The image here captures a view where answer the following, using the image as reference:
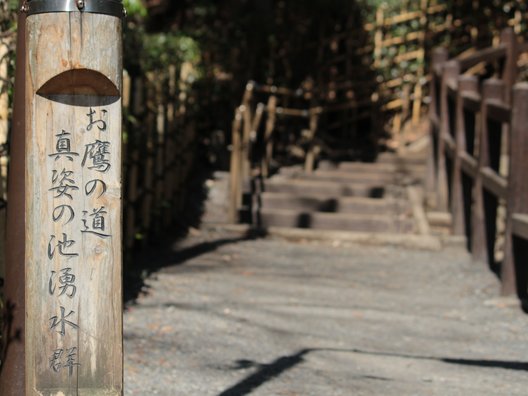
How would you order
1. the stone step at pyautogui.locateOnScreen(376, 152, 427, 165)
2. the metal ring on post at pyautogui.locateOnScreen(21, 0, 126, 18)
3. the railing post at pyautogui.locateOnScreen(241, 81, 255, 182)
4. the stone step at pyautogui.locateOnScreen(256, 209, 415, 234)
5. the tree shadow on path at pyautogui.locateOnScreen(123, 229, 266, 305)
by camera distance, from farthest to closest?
the stone step at pyautogui.locateOnScreen(376, 152, 427, 165)
the railing post at pyautogui.locateOnScreen(241, 81, 255, 182)
the stone step at pyautogui.locateOnScreen(256, 209, 415, 234)
the tree shadow on path at pyautogui.locateOnScreen(123, 229, 266, 305)
the metal ring on post at pyautogui.locateOnScreen(21, 0, 126, 18)

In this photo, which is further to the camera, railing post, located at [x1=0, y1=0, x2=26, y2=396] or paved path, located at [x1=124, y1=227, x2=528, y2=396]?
paved path, located at [x1=124, y1=227, x2=528, y2=396]

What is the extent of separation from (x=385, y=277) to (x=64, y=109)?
492 centimetres

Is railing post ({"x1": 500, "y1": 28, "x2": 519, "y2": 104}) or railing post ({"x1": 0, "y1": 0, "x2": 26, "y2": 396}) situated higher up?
railing post ({"x1": 500, "y1": 28, "x2": 519, "y2": 104})

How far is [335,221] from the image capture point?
896 cm

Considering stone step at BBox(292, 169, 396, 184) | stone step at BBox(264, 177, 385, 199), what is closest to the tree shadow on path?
stone step at BBox(264, 177, 385, 199)

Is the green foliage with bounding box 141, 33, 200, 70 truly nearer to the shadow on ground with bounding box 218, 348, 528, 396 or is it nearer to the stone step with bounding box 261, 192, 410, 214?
the stone step with bounding box 261, 192, 410, 214

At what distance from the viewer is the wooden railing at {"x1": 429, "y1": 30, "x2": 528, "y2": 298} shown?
592cm

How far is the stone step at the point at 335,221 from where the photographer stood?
28.8 ft

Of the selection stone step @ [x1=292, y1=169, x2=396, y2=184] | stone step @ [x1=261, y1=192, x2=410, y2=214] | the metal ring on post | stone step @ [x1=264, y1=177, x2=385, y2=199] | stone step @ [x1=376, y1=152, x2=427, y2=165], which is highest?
the metal ring on post

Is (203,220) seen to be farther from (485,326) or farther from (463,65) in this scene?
(485,326)

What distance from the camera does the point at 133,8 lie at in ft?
27.1

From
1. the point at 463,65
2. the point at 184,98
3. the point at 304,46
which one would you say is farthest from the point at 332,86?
the point at 184,98

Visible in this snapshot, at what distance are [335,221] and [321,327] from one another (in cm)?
365

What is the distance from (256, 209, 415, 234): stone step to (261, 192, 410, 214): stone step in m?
0.19
